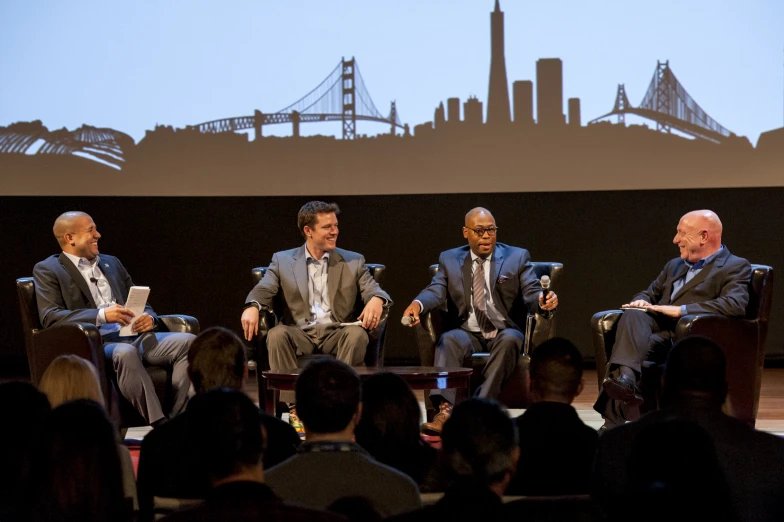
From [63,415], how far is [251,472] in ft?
1.35

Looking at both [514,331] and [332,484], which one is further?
[514,331]

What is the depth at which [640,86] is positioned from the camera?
21.1ft

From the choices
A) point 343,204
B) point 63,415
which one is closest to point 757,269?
point 343,204

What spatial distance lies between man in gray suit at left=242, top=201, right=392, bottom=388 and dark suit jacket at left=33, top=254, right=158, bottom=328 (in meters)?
0.70

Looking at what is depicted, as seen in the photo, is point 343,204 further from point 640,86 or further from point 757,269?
point 757,269

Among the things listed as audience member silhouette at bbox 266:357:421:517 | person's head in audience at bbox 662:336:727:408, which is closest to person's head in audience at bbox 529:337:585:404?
person's head in audience at bbox 662:336:727:408

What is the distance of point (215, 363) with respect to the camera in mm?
2809

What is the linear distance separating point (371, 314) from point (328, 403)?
266 centimetres

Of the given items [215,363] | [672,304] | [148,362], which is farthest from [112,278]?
[672,304]

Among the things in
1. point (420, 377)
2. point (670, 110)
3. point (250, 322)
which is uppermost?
point (670, 110)

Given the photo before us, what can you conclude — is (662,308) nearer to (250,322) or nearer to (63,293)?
(250,322)

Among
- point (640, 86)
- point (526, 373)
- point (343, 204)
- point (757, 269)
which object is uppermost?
point (640, 86)

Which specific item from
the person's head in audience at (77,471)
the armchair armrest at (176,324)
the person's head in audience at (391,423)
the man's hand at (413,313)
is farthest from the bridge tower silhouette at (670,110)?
the person's head in audience at (77,471)

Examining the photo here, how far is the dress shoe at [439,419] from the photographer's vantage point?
461 cm
